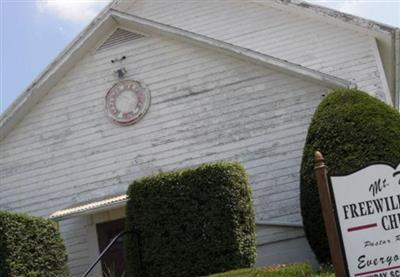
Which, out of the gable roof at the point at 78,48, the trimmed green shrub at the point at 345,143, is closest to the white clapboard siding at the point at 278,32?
the gable roof at the point at 78,48

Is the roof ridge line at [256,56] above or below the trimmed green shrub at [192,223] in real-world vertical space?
above

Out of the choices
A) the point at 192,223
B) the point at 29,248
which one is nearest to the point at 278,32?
the point at 192,223

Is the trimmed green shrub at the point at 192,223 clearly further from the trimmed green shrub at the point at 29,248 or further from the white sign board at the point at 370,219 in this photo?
the white sign board at the point at 370,219

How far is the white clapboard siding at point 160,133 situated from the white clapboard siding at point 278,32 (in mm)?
2182

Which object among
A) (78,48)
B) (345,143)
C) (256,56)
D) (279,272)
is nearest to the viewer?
(279,272)

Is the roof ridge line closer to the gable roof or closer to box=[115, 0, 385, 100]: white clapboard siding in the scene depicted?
the gable roof

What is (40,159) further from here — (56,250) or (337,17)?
(337,17)

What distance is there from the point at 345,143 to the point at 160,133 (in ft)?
16.4

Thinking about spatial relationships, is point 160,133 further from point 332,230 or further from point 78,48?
point 332,230

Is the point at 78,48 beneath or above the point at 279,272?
above

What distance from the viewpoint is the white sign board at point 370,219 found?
208 inches

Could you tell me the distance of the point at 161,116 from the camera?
1440 centimetres

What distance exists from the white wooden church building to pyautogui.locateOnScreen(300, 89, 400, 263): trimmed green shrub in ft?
6.46

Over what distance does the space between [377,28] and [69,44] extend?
7254mm
